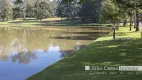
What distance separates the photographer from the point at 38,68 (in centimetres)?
1672

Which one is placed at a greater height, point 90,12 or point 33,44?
point 90,12

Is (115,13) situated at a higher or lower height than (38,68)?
higher

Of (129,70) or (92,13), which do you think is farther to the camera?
(92,13)

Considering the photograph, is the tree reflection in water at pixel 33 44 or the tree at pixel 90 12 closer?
the tree reflection in water at pixel 33 44

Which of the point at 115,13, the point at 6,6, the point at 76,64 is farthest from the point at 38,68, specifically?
the point at 6,6

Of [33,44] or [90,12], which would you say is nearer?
[33,44]

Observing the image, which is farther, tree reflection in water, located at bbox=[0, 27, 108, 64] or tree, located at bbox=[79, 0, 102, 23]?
tree, located at bbox=[79, 0, 102, 23]

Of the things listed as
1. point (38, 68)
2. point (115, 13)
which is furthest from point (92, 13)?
point (38, 68)

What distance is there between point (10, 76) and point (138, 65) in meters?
6.54

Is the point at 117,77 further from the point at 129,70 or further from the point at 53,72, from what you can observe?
the point at 53,72

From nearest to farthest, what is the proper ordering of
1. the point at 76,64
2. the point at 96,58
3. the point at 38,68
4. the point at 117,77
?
the point at 117,77
the point at 76,64
the point at 96,58
the point at 38,68

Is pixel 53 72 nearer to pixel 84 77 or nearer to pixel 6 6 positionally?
pixel 84 77

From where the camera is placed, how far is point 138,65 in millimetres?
12328

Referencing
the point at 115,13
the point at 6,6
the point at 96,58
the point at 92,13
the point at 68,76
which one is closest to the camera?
the point at 68,76
